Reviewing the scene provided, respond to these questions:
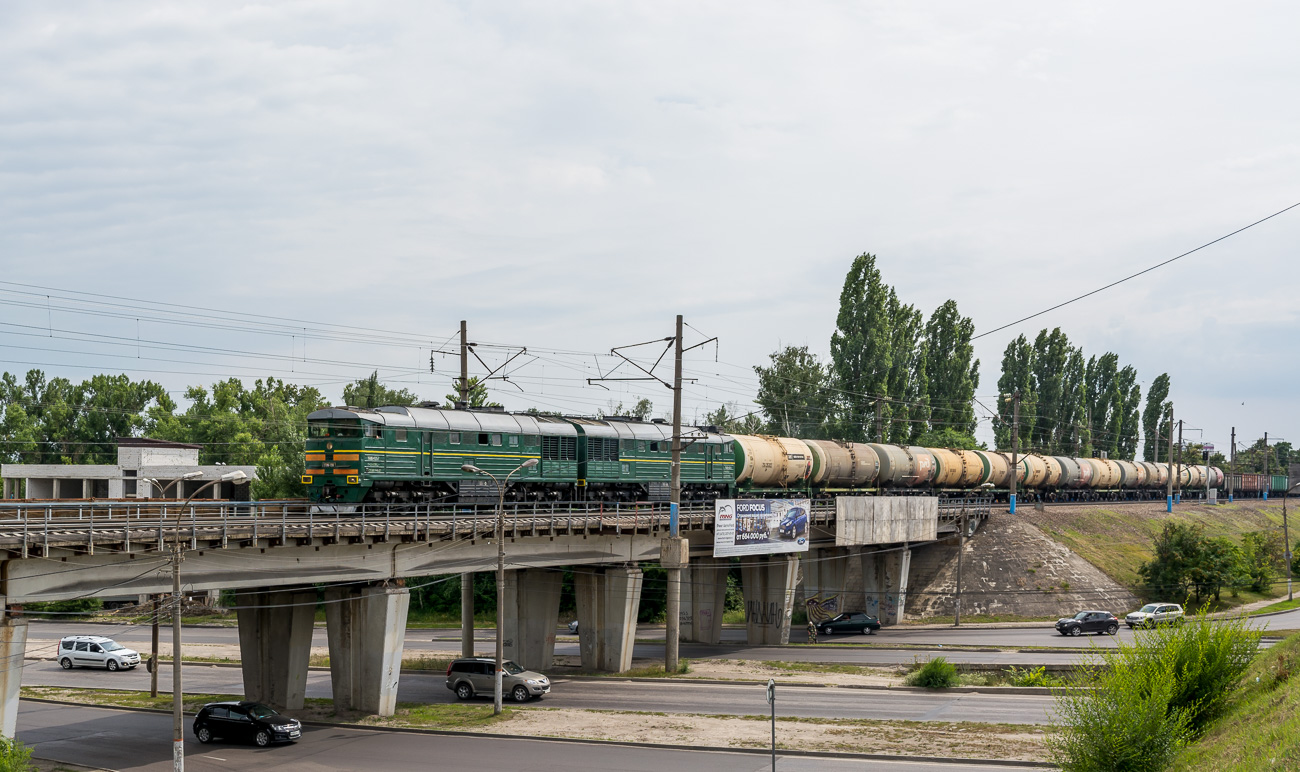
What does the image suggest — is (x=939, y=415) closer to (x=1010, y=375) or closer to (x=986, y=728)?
(x=1010, y=375)

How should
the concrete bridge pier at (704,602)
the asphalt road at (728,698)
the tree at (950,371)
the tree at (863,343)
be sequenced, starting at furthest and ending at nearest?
the tree at (950,371), the tree at (863,343), the concrete bridge pier at (704,602), the asphalt road at (728,698)

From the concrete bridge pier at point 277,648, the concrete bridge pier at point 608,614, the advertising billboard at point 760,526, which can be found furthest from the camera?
the advertising billboard at point 760,526

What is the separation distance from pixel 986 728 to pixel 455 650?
40221 mm

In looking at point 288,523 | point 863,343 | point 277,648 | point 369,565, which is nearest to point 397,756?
point 369,565

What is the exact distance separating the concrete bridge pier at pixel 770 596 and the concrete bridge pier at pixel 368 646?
2953 cm

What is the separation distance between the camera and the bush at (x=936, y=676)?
44.7 meters

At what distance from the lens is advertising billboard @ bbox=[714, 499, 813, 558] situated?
56.3 m

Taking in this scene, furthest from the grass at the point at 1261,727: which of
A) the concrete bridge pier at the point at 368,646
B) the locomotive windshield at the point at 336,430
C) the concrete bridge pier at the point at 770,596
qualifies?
the concrete bridge pier at the point at 770,596

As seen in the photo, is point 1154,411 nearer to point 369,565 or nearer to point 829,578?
point 829,578

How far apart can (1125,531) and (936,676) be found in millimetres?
54681

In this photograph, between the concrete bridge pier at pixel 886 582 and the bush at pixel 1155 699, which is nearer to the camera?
the bush at pixel 1155 699

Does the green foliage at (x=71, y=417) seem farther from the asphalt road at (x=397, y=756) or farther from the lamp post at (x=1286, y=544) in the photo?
the lamp post at (x=1286, y=544)

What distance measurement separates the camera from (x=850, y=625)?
69625mm

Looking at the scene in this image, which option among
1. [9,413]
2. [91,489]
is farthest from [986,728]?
[9,413]
